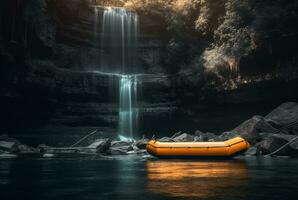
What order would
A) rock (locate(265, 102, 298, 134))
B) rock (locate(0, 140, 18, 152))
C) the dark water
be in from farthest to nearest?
rock (locate(265, 102, 298, 134))
rock (locate(0, 140, 18, 152))
the dark water

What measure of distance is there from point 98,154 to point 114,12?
2543 centimetres

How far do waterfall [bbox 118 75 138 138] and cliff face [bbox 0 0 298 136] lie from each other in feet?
2.50

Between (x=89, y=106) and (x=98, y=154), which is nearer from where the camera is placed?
(x=98, y=154)

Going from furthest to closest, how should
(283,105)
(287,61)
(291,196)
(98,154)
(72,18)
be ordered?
(72,18), (287,61), (283,105), (98,154), (291,196)

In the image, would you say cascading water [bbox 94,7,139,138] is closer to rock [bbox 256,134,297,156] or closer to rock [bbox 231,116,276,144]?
rock [bbox 231,116,276,144]

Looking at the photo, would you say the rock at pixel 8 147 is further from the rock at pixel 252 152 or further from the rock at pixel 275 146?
the rock at pixel 275 146

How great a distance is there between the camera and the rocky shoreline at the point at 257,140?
28.0 metres

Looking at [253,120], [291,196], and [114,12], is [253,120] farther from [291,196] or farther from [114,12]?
[114,12]

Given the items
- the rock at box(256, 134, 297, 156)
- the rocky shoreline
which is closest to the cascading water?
the rocky shoreline

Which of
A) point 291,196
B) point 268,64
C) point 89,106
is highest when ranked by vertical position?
point 268,64

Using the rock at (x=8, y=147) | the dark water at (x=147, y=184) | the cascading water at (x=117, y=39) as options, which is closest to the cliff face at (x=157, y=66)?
the cascading water at (x=117, y=39)

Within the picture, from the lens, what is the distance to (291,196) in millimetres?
11656

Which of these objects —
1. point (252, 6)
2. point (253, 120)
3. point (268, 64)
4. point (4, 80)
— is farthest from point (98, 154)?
point (252, 6)

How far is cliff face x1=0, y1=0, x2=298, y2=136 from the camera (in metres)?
39.9
